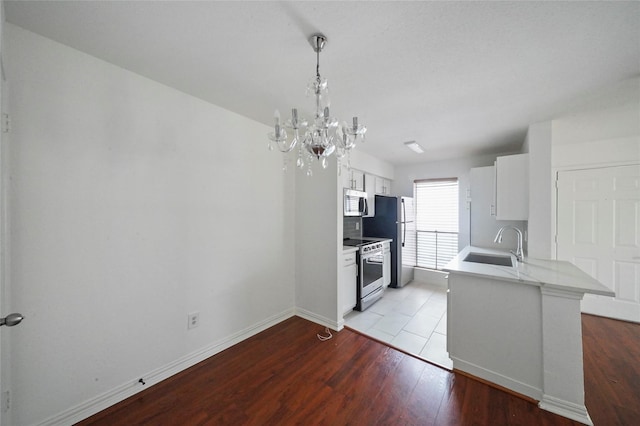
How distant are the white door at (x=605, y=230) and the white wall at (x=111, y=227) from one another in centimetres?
420

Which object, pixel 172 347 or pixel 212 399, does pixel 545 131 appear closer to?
pixel 212 399

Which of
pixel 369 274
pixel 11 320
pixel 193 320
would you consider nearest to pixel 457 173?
pixel 369 274

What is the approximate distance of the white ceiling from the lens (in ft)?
3.94

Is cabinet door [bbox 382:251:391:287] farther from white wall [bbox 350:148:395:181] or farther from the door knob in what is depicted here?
the door knob

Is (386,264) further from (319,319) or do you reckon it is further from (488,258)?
(319,319)

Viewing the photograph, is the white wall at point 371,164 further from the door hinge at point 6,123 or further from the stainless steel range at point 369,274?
the door hinge at point 6,123

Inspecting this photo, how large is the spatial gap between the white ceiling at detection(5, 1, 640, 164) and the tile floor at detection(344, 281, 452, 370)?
8.03 ft

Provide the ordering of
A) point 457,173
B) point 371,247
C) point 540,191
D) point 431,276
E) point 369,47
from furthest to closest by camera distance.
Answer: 1. point 431,276
2. point 457,173
3. point 371,247
4. point 540,191
5. point 369,47

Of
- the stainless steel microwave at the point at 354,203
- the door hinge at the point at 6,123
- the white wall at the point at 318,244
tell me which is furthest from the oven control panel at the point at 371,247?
the door hinge at the point at 6,123

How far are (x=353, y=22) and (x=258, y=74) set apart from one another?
83 cm

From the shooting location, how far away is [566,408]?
159 cm

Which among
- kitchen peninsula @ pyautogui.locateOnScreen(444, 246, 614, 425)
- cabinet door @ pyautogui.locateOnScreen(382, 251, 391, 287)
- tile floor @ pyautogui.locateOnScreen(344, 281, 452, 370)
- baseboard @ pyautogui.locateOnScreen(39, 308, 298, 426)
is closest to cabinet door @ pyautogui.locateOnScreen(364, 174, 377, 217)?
cabinet door @ pyautogui.locateOnScreen(382, 251, 391, 287)

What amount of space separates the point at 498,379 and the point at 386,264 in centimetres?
225

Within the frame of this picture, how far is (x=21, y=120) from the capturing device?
53.7 inches
